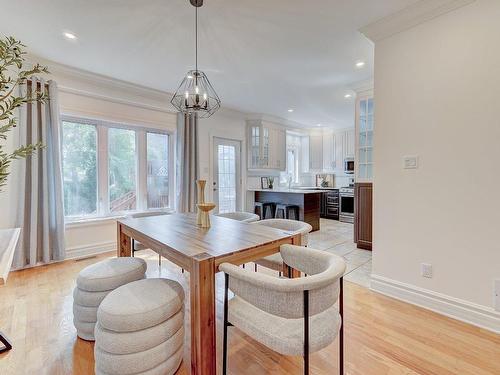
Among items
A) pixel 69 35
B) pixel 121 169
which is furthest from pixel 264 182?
pixel 69 35

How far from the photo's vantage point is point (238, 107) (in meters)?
5.21

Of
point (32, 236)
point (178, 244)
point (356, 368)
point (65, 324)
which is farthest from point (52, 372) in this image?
point (32, 236)

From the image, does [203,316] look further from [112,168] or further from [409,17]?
[112,168]

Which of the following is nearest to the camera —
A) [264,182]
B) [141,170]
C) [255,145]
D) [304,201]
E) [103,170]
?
[103,170]

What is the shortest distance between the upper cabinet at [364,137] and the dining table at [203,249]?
2.51 metres

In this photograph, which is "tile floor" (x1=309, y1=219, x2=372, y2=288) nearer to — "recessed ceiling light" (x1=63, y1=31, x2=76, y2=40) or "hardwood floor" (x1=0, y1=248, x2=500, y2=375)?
"hardwood floor" (x1=0, y1=248, x2=500, y2=375)

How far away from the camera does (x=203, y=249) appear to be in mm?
1473

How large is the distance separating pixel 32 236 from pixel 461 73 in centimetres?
473

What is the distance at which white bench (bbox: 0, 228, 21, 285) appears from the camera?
1.19 m

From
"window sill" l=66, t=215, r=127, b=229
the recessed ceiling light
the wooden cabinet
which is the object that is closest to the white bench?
"window sill" l=66, t=215, r=127, b=229

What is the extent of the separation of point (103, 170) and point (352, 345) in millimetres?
3877

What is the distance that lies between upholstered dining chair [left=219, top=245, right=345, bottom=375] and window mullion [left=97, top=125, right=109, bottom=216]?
3.30m

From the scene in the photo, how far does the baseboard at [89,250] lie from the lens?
11.5ft

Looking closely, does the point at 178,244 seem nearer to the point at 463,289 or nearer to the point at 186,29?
the point at 186,29
